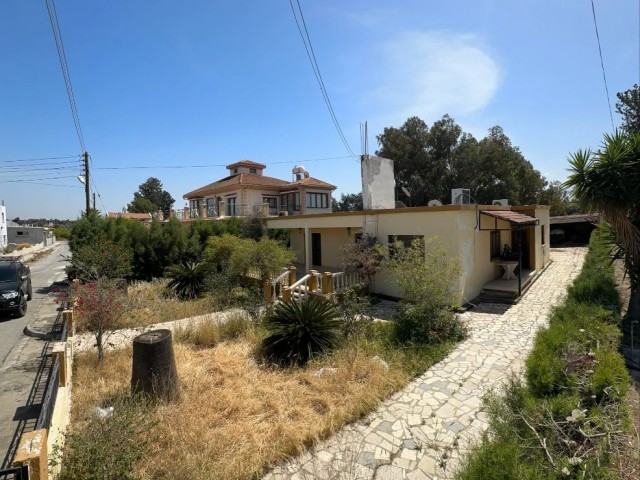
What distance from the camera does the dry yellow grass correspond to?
4.29 meters

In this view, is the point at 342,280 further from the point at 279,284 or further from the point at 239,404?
the point at 239,404

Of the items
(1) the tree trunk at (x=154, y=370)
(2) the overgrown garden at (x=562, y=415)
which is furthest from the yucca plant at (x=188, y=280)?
(2) the overgrown garden at (x=562, y=415)

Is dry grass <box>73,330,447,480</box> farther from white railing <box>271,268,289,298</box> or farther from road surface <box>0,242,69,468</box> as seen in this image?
white railing <box>271,268,289,298</box>

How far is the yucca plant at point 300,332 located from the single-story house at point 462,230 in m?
5.22

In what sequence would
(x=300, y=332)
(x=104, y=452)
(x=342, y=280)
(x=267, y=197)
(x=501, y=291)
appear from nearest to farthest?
(x=104, y=452) → (x=300, y=332) → (x=501, y=291) → (x=342, y=280) → (x=267, y=197)

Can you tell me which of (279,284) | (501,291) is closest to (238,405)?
(279,284)

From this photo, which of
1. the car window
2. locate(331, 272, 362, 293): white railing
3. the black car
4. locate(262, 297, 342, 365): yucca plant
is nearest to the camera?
locate(262, 297, 342, 365): yucca plant

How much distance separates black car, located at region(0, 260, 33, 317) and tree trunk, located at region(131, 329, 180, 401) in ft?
31.2

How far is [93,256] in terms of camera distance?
13109 millimetres

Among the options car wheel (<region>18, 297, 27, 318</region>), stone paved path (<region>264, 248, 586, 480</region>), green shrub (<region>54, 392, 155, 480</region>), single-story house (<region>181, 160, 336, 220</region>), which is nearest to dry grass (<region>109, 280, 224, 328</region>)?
car wheel (<region>18, 297, 27, 318</region>)

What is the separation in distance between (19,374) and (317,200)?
2665 cm

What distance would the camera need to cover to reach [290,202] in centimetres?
3203

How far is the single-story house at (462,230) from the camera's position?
1161 centimetres

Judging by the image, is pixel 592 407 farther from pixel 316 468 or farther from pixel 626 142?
pixel 626 142
